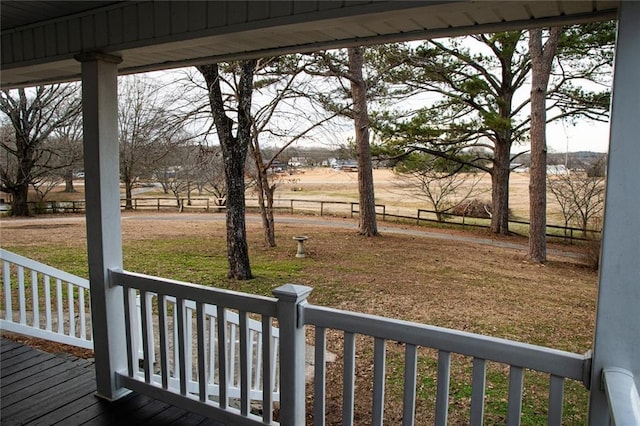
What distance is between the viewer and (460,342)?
1.59 metres

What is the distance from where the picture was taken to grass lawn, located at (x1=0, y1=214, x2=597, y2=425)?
15.8 feet

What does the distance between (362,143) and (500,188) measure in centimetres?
379

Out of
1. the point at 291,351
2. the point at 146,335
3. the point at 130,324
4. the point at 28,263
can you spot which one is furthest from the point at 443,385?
the point at 28,263

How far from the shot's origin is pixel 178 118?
8070 mm

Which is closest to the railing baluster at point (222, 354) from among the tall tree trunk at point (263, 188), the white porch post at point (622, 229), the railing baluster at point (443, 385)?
the railing baluster at point (443, 385)

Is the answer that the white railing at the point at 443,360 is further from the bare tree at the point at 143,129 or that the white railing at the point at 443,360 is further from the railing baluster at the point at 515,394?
the bare tree at the point at 143,129

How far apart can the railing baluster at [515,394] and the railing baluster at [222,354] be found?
4.17 feet

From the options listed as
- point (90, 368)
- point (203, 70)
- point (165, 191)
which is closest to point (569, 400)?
point (90, 368)

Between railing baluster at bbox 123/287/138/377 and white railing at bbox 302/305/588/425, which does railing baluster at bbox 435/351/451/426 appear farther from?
railing baluster at bbox 123/287/138/377

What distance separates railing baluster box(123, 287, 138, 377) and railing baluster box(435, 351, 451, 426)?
173 cm

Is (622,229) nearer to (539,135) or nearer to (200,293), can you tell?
(200,293)

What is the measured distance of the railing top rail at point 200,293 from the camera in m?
2.00

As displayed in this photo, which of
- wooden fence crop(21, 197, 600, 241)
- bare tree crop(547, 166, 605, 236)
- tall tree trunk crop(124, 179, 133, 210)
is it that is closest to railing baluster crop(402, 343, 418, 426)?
bare tree crop(547, 166, 605, 236)

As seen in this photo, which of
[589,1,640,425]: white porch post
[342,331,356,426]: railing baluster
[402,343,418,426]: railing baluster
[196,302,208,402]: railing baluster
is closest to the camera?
[589,1,640,425]: white porch post
